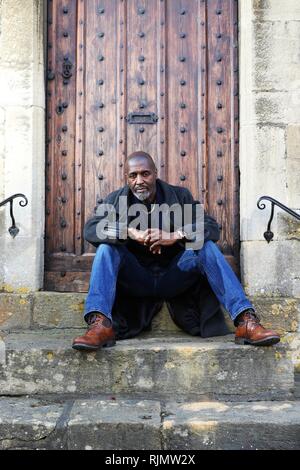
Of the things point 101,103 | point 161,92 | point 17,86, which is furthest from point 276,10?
point 17,86

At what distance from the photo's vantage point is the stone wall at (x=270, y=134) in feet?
12.9

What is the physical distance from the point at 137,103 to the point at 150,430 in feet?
8.32

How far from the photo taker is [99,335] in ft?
10.00

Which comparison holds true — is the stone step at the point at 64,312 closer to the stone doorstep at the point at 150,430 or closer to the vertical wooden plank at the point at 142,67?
the stone doorstep at the point at 150,430

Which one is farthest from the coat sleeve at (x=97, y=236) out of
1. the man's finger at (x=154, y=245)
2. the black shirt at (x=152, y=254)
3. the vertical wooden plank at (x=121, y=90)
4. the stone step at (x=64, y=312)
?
the vertical wooden plank at (x=121, y=90)

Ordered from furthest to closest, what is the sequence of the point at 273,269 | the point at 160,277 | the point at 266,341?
the point at 273,269 → the point at 160,277 → the point at 266,341

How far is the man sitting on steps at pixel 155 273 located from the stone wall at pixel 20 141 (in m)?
0.65

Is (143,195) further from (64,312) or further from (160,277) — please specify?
(64,312)

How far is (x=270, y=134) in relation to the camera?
3.99 metres

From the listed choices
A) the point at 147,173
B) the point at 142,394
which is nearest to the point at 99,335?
the point at 142,394

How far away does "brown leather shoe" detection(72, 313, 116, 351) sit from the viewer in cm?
298

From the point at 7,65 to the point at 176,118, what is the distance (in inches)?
50.8
